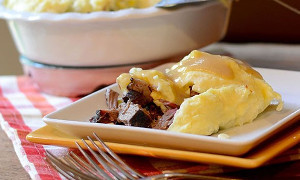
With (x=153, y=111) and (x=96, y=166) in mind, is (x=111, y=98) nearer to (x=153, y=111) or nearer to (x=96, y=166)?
(x=153, y=111)

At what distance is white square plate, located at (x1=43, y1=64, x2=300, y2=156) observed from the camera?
2.48 feet

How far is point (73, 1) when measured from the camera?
1.34 m

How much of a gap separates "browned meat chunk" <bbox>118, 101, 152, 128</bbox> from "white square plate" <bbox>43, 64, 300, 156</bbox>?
3cm

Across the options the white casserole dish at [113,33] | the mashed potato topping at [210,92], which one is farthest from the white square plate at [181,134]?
the white casserole dish at [113,33]

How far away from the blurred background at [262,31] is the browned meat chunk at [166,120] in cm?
67

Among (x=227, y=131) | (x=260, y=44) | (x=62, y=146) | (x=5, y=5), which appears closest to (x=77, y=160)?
(x=62, y=146)

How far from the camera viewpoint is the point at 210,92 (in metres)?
0.86

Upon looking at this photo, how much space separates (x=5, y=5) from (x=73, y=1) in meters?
0.23

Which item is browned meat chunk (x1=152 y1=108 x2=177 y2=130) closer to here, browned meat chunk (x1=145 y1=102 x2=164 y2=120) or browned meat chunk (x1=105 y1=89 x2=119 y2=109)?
browned meat chunk (x1=145 y1=102 x2=164 y2=120)

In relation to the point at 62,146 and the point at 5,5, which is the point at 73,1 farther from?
the point at 62,146

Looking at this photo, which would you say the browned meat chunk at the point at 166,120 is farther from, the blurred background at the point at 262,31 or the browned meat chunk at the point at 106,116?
the blurred background at the point at 262,31

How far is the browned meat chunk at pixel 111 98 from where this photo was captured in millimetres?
→ 985

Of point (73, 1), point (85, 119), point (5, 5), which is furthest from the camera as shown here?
point (5, 5)

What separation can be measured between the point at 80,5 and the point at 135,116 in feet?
1.72
